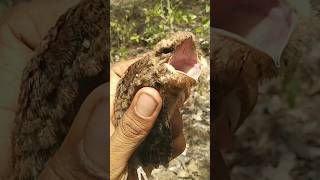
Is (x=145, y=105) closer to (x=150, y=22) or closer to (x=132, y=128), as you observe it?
(x=132, y=128)

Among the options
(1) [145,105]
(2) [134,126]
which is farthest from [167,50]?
(2) [134,126]

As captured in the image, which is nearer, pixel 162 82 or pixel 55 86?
pixel 162 82

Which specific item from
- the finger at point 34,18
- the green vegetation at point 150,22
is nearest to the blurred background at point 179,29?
the green vegetation at point 150,22

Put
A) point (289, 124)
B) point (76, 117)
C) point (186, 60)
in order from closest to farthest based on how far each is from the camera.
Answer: point (289, 124) < point (186, 60) < point (76, 117)

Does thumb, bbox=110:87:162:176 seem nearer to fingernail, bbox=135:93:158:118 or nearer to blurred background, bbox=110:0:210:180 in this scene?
fingernail, bbox=135:93:158:118

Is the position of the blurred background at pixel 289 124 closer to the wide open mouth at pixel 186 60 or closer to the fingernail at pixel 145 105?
the wide open mouth at pixel 186 60

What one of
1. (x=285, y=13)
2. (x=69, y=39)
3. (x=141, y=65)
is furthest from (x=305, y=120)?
(x=69, y=39)
